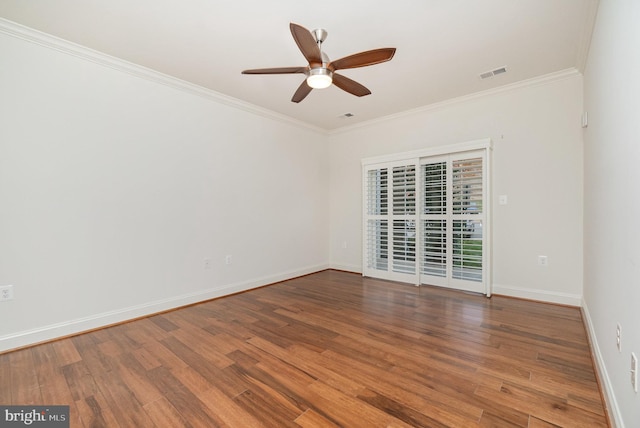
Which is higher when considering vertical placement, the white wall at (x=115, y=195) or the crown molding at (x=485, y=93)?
the crown molding at (x=485, y=93)

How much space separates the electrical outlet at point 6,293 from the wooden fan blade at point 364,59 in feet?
10.3

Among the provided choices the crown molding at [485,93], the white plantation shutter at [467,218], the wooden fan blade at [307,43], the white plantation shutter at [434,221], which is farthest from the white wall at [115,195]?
the white plantation shutter at [467,218]

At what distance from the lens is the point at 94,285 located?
2773 mm

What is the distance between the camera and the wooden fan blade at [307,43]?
1782 mm

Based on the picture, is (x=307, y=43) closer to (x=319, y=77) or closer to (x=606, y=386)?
(x=319, y=77)

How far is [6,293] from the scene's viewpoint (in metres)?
2.33

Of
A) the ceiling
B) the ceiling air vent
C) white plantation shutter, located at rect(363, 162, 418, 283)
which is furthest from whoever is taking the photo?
white plantation shutter, located at rect(363, 162, 418, 283)

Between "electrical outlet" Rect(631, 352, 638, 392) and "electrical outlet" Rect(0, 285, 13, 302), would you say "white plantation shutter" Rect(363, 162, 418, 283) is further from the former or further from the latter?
"electrical outlet" Rect(0, 285, 13, 302)

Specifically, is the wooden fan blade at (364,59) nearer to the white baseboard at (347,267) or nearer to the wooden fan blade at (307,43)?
the wooden fan blade at (307,43)

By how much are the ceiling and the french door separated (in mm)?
1159

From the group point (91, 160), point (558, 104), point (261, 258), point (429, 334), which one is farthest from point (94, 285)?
point (558, 104)

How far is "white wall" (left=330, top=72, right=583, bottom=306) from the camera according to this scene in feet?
10.5

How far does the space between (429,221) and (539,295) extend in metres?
1.53

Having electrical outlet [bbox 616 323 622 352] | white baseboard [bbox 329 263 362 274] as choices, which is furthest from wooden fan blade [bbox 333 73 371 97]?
white baseboard [bbox 329 263 362 274]
